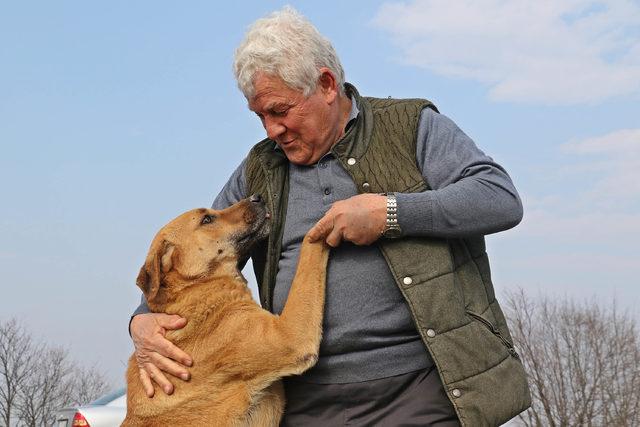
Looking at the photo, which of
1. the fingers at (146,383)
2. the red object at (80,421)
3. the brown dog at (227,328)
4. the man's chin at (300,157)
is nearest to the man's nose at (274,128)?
the man's chin at (300,157)

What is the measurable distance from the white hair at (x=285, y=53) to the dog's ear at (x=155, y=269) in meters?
1.20

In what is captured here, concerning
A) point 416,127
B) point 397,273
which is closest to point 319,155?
point 416,127

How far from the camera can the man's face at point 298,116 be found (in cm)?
375

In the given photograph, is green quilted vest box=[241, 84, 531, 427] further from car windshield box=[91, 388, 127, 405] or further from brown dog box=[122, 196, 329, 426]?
car windshield box=[91, 388, 127, 405]

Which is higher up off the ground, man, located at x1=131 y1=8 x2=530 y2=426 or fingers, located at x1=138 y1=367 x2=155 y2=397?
man, located at x1=131 y1=8 x2=530 y2=426

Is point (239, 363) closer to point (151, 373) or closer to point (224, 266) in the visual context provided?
point (151, 373)

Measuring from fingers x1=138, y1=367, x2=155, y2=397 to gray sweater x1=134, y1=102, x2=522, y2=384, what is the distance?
0.77 metres

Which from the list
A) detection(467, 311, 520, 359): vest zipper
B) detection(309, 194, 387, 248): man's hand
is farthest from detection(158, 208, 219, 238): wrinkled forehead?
detection(467, 311, 520, 359): vest zipper

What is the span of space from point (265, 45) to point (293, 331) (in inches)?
49.4

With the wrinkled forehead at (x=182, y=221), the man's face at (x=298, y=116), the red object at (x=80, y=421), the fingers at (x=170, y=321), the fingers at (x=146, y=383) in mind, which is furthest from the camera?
the red object at (x=80, y=421)

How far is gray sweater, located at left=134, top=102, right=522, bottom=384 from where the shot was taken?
3.44m

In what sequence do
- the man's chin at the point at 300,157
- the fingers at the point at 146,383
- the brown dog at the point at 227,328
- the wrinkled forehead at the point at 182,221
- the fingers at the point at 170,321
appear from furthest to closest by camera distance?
the wrinkled forehead at the point at 182,221, the fingers at the point at 170,321, the fingers at the point at 146,383, the man's chin at the point at 300,157, the brown dog at the point at 227,328

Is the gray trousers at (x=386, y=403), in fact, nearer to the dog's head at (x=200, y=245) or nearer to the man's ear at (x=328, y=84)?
the dog's head at (x=200, y=245)

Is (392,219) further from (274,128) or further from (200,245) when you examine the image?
(200,245)
